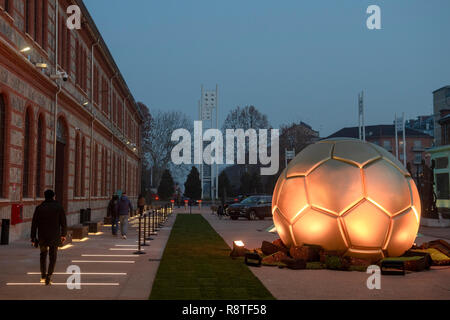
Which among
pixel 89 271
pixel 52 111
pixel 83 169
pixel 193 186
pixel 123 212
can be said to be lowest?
pixel 89 271

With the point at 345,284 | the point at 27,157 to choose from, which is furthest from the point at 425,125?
the point at 345,284

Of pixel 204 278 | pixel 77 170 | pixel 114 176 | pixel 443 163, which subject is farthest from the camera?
pixel 443 163

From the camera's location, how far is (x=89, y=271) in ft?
35.2

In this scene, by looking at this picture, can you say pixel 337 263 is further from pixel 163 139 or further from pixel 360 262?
pixel 163 139

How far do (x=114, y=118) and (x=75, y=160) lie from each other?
15938 mm

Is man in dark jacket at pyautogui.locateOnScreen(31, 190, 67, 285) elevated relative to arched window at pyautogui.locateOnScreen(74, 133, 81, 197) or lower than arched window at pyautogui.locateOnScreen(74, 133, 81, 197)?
lower

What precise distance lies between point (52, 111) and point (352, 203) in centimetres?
1526

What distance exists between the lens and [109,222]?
92.3 ft

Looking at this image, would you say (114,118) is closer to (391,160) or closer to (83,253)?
(83,253)

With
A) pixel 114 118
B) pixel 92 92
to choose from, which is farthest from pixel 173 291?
pixel 114 118

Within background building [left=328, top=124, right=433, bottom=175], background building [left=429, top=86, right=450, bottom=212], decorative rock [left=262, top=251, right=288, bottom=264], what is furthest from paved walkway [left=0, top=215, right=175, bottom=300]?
background building [left=328, top=124, right=433, bottom=175]

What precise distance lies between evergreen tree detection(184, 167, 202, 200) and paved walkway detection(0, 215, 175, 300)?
2559 inches

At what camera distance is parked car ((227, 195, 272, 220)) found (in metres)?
35.5

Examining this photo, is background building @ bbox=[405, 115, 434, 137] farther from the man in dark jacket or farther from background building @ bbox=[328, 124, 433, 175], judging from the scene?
the man in dark jacket
